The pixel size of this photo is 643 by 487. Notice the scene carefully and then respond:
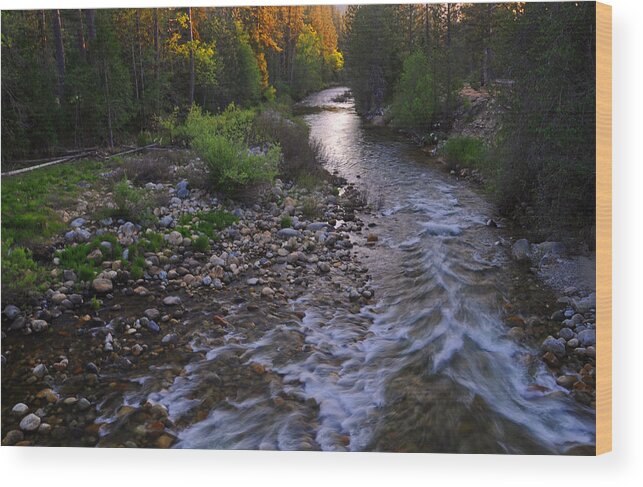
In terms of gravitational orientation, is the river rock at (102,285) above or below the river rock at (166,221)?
below

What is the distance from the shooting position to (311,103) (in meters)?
4.26

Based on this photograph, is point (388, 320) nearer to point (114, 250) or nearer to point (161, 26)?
point (114, 250)

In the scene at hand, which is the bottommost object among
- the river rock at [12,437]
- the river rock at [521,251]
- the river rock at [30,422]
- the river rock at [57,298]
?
the river rock at [12,437]

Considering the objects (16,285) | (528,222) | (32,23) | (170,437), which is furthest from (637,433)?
(32,23)

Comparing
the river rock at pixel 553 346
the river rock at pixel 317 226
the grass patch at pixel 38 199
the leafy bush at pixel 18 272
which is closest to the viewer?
the river rock at pixel 553 346

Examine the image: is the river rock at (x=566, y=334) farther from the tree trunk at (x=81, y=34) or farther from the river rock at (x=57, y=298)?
the tree trunk at (x=81, y=34)

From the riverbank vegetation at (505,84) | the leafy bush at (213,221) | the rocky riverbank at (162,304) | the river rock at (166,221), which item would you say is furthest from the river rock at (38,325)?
the riverbank vegetation at (505,84)

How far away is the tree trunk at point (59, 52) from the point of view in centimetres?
397

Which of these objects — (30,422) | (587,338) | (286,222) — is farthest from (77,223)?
(587,338)

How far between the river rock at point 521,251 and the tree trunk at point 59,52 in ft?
12.1

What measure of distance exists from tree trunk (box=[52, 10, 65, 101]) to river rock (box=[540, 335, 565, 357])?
3975mm

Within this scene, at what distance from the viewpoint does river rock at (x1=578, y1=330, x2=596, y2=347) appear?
3609mm

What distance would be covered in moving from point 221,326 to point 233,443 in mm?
869

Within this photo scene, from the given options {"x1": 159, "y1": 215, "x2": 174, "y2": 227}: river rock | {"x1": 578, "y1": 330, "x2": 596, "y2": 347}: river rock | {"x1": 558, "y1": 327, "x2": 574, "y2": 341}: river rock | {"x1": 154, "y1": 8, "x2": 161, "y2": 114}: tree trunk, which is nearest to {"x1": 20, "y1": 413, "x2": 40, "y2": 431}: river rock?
{"x1": 159, "y1": 215, "x2": 174, "y2": 227}: river rock
